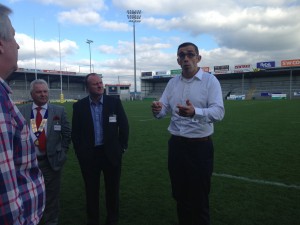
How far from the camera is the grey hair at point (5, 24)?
125 cm

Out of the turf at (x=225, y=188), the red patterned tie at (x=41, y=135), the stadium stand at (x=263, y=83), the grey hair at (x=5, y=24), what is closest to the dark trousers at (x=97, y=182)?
the turf at (x=225, y=188)

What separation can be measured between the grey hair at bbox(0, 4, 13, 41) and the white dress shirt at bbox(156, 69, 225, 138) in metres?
1.97

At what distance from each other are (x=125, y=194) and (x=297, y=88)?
64803mm

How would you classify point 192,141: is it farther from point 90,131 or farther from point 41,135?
→ point 41,135

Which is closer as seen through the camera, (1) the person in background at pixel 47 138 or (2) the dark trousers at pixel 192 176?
(2) the dark trousers at pixel 192 176

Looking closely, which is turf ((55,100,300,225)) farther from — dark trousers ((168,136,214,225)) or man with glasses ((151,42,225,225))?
man with glasses ((151,42,225,225))

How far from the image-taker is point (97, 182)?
3.98m

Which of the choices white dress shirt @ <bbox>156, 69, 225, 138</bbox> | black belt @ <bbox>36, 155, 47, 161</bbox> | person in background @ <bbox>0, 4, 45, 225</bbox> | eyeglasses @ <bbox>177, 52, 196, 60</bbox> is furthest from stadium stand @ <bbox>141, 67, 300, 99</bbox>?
person in background @ <bbox>0, 4, 45, 225</bbox>

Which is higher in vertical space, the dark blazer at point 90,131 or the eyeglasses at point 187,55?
the eyeglasses at point 187,55

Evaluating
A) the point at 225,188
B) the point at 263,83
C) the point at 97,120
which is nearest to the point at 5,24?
the point at 97,120

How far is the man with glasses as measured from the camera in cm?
316

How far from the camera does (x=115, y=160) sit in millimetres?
3857

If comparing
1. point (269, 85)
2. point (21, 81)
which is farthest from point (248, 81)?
point (21, 81)

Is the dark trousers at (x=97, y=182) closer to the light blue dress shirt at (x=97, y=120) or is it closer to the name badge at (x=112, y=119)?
the light blue dress shirt at (x=97, y=120)
